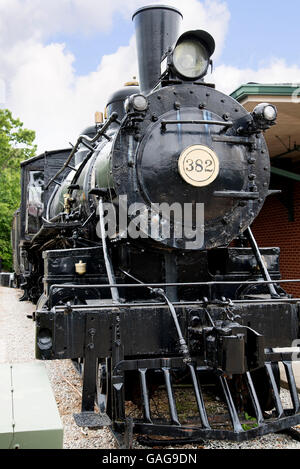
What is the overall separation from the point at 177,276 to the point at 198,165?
997 millimetres

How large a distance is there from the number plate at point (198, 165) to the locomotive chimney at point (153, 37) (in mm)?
1412

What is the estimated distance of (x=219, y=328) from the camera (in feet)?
10.7

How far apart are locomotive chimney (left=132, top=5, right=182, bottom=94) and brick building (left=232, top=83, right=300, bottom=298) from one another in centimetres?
137

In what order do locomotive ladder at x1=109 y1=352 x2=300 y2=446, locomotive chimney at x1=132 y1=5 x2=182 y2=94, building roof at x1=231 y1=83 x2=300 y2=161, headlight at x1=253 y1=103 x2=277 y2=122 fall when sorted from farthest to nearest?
building roof at x1=231 y1=83 x2=300 y2=161, locomotive chimney at x1=132 y1=5 x2=182 y2=94, headlight at x1=253 y1=103 x2=277 y2=122, locomotive ladder at x1=109 y1=352 x2=300 y2=446

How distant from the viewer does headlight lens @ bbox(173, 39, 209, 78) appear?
13.2 feet

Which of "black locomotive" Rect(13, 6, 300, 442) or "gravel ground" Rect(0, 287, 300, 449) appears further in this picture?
"gravel ground" Rect(0, 287, 300, 449)

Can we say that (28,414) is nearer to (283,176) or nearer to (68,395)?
(68,395)

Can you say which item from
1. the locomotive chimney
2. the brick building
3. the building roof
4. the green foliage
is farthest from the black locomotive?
the green foliage

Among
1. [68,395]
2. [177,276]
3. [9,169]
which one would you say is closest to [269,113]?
[177,276]

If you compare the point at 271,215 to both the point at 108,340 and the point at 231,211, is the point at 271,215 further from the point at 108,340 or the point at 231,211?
the point at 108,340

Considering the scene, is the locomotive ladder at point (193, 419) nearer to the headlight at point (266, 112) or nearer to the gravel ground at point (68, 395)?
the gravel ground at point (68, 395)

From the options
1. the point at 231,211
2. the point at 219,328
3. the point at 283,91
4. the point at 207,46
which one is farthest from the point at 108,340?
the point at 283,91

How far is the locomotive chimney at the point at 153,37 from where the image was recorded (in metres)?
4.95

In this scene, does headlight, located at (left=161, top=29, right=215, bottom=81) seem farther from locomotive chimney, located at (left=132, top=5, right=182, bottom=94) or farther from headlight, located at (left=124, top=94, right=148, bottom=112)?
locomotive chimney, located at (left=132, top=5, right=182, bottom=94)
